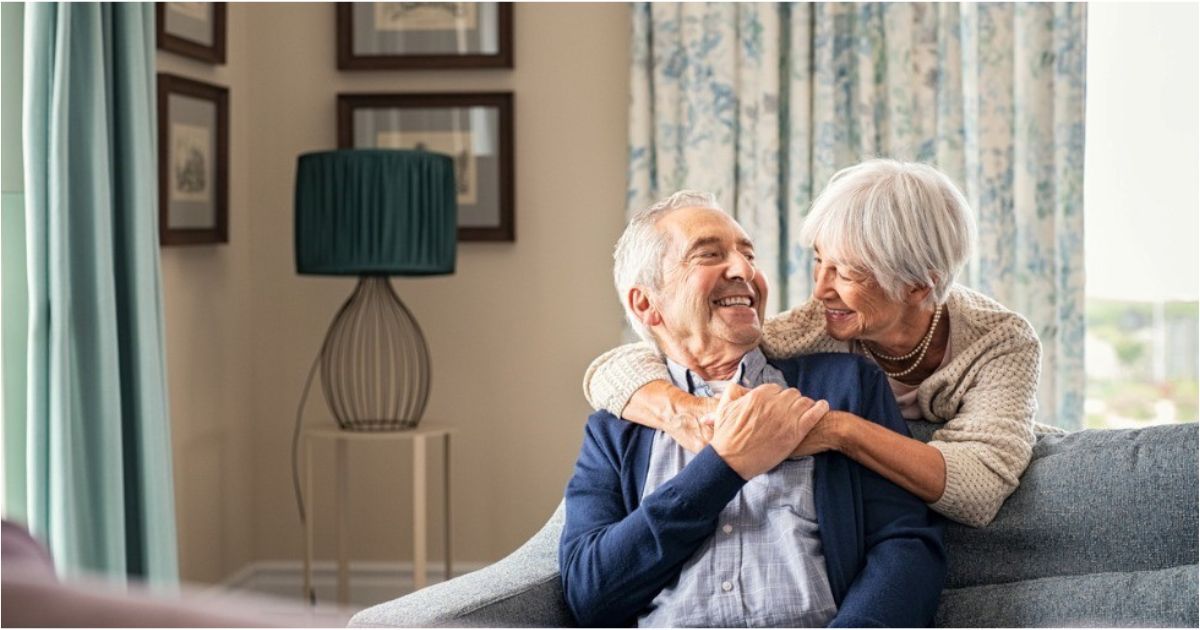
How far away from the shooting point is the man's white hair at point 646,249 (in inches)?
86.8

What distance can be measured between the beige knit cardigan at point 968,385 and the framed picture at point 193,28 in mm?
1953

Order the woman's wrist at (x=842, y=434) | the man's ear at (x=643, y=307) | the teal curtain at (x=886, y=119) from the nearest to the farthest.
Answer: the woman's wrist at (x=842, y=434)
the man's ear at (x=643, y=307)
the teal curtain at (x=886, y=119)

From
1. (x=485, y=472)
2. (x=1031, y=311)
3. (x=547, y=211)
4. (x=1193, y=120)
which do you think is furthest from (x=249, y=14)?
(x=1193, y=120)

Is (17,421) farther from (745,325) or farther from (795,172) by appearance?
(795,172)

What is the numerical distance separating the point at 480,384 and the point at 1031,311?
66.7 inches

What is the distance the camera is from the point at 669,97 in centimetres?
409

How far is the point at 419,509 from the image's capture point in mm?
3809

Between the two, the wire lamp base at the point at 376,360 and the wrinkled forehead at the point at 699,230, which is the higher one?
the wrinkled forehead at the point at 699,230

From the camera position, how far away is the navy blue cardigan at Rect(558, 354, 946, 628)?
1.90 meters

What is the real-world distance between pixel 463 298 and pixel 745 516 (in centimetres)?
241

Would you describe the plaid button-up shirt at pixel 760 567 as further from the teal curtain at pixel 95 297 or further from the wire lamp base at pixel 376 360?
the wire lamp base at pixel 376 360

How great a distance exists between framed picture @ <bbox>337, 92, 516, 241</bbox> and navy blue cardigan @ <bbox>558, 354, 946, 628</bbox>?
220 centimetres

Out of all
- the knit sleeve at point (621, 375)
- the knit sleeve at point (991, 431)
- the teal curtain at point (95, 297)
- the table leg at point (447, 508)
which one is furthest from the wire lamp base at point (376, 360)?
the knit sleeve at point (991, 431)

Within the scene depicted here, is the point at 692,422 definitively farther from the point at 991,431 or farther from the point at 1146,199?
the point at 1146,199
